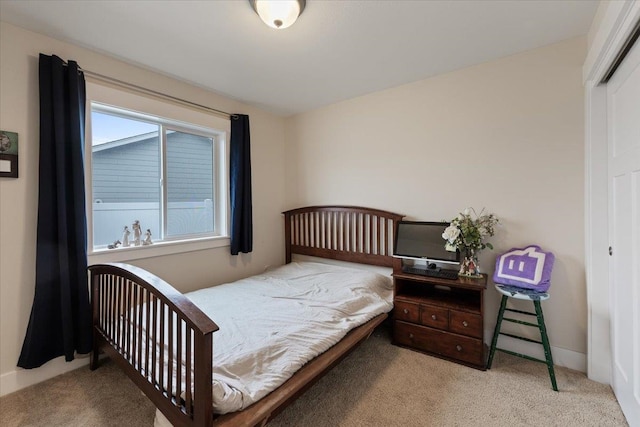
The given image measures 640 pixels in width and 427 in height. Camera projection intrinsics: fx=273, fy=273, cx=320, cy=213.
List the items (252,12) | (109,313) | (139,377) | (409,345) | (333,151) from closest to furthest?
(139,377)
(252,12)
(109,313)
(409,345)
(333,151)

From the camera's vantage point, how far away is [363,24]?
6.08 ft

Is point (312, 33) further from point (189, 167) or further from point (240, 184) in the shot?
point (189, 167)

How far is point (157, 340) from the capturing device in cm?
152

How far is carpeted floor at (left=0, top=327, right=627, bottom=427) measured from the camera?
159 cm

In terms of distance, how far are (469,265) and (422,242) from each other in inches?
16.5

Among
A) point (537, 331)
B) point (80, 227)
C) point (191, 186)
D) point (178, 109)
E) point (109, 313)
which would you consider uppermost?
point (178, 109)

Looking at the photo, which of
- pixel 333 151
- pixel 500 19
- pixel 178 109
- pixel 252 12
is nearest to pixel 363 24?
pixel 252 12

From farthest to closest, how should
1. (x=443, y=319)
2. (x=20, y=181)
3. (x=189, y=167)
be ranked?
(x=189, y=167) → (x=443, y=319) → (x=20, y=181)

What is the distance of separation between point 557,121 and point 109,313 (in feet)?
11.6

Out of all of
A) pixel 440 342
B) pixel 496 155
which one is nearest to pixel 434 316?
pixel 440 342

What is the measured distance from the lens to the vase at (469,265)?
227cm

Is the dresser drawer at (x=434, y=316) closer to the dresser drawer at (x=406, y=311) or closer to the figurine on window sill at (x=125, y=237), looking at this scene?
the dresser drawer at (x=406, y=311)

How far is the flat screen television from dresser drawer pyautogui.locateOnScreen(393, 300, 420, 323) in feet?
1.39

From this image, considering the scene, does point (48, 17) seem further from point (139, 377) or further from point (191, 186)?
point (139, 377)
